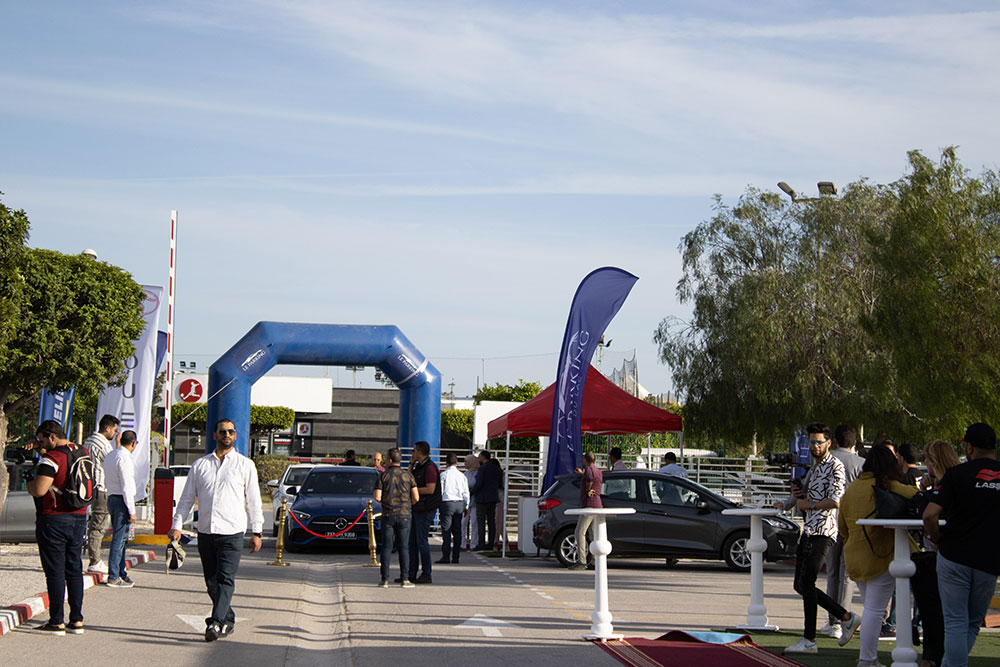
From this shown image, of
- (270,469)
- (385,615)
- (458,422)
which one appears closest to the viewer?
(385,615)

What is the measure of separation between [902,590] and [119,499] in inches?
368

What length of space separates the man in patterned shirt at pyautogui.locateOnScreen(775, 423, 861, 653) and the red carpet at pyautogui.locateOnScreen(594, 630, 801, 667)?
387 millimetres

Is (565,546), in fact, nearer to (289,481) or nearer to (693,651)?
(289,481)

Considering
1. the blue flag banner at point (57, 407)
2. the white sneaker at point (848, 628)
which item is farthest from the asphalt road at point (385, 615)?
the blue flag banner at point (57, 407)

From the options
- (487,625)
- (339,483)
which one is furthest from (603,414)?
(487,625)

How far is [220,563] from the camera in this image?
32.3 ft

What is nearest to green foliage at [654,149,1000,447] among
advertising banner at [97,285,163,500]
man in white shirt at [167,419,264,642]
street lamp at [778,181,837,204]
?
street lamp at [778,181,837,204]

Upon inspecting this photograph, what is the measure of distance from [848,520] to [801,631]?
102 inches

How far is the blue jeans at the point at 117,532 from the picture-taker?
14.0 metres

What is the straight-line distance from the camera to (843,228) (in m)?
33.9

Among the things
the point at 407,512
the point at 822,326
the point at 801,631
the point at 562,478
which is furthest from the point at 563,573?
the point at 822,326

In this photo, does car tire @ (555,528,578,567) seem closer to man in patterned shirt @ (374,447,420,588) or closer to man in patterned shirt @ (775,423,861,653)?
man in patterned shirt @ (374,447,420,588)

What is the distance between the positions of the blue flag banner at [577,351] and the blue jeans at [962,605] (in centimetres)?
1170

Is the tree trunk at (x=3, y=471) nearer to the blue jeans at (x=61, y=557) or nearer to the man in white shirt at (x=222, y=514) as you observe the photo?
the blue jeans at (x=61, y=557)
